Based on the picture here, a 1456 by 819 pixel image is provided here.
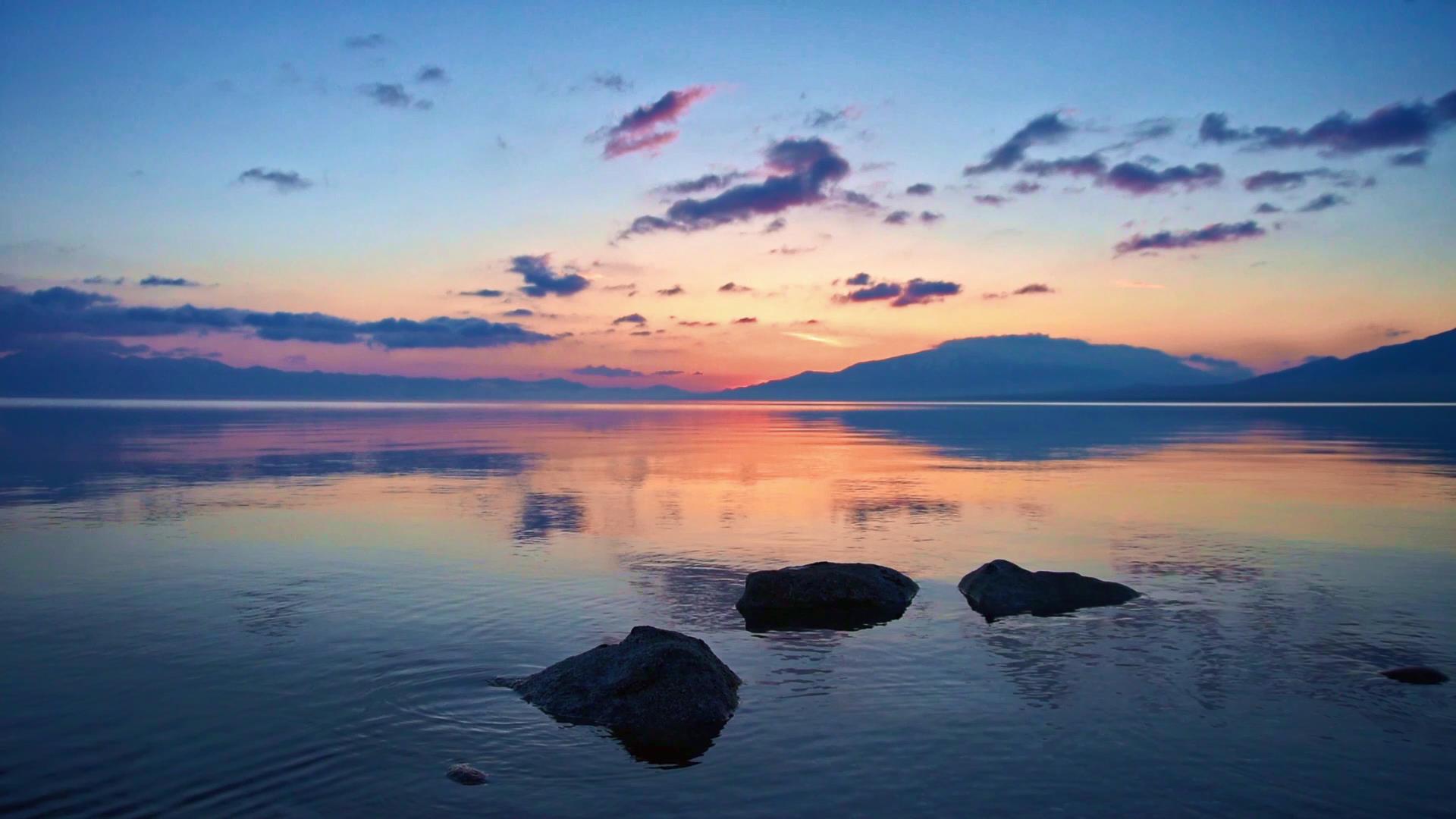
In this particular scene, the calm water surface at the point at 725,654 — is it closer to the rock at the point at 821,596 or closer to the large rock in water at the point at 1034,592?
the large rock in water at the point at 1034,592

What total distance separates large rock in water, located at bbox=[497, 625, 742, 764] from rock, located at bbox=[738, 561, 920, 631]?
462 centimetres

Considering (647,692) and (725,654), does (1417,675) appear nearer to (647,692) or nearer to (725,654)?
(725,654)

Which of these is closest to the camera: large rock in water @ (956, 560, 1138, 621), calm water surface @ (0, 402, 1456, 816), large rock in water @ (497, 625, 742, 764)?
calm water surface @ (0, 402, 1456, 816)

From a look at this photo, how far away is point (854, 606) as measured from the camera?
19.2 m

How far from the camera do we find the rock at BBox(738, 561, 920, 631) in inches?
742

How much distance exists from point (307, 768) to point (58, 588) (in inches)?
514

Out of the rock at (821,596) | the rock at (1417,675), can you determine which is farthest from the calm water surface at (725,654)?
the rock at (821,596)

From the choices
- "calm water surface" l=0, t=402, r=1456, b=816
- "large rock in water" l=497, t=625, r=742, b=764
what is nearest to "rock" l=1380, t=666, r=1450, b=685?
"calm water surface" l=0, t=402, r=1456, b=816

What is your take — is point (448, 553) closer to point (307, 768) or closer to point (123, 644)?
point (123, 644)

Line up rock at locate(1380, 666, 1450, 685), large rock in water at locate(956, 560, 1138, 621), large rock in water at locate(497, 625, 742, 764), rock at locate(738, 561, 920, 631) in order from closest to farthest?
large rock in water at locate(497, 625, 742, 764) < rock at locate(1380, 666, 1450, 685) < rock at locate(738, 561, 920, 631) < large rock in water at locate(956, 560, 1138, 621)

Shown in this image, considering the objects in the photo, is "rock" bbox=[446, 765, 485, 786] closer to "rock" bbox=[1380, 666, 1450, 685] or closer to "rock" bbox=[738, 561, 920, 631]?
"rock" bbox=[738, 561, 920, 631]

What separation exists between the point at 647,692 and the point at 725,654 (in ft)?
10.1

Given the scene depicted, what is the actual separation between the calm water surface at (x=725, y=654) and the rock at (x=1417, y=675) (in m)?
0.58

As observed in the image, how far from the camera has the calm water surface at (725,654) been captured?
435 inches
